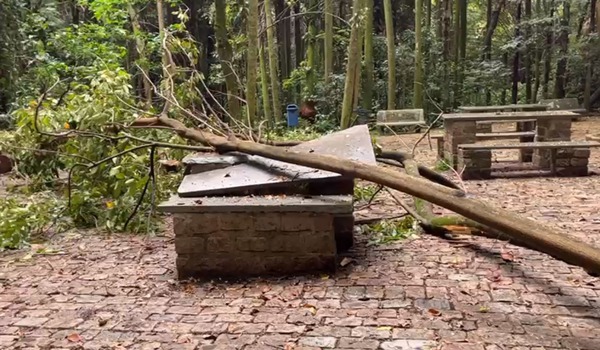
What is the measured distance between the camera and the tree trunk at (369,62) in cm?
1538

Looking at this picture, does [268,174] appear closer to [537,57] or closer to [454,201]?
[454,201]

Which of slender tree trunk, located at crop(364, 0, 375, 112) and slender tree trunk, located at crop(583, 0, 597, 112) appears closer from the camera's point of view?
slender tree trunk, located at crop(364, 0, 375, 112)

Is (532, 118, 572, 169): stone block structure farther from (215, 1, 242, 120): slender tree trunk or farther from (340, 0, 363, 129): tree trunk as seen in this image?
(215, 1, 242, 120): slender tree trunk

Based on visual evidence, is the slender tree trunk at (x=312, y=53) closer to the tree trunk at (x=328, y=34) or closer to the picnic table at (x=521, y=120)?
the tree trunk at (x=328, y=34)

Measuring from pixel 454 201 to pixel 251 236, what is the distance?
142cm

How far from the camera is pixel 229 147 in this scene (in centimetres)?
486

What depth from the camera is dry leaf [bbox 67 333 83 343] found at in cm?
299

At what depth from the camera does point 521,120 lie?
810cm

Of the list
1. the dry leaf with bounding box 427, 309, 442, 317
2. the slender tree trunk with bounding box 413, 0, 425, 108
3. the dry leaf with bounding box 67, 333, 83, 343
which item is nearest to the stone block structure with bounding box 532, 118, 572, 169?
the dry leaf with bounding box 427, 309, 442, 317

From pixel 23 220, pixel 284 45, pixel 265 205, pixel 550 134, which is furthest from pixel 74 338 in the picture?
pixel 284 45

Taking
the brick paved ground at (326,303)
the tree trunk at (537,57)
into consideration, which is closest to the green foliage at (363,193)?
the brick paved ground at (326,303)

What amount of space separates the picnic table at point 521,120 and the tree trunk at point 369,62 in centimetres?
739

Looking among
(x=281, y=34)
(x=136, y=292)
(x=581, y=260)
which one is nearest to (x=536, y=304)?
(x=581, y=260)

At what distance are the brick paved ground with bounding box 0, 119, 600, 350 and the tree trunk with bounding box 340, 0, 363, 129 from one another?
21.9 ft
